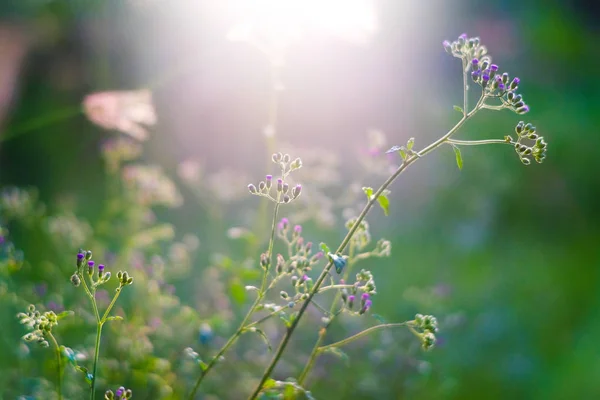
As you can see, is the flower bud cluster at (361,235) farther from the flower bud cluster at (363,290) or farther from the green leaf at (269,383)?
the green leaf at (269,383)

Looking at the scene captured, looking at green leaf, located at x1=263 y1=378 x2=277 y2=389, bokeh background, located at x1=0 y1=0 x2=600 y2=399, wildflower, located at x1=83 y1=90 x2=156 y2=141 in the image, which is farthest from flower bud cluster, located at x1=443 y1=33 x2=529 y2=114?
wildflower, located at x1=83 y1=90 x2=156 y2=141

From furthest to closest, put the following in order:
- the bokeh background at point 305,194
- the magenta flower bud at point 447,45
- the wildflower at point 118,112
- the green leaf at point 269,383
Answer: the bokeh background at point 305,194 < the wildflower at point 118,112 < the magenta flower bud at point 447,45 < the green leaf at point 269,383

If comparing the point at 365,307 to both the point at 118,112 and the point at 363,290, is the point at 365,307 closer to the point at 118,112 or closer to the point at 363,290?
the point at 363,290

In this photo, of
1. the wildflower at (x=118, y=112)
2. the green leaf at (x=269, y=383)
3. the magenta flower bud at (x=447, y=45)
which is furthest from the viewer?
the wildflower at (x=118, y=112)

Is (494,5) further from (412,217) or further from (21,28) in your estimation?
(21,28)

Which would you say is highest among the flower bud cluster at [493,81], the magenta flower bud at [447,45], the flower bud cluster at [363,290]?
the magenta flower bud at [447,45]

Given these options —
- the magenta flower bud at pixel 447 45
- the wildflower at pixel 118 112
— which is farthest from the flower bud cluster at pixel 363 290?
the wildflower at pixel 118 112

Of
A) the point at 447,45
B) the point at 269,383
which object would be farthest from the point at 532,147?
the point at 269,383

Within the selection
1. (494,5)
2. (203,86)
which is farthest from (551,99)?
(203,86)
